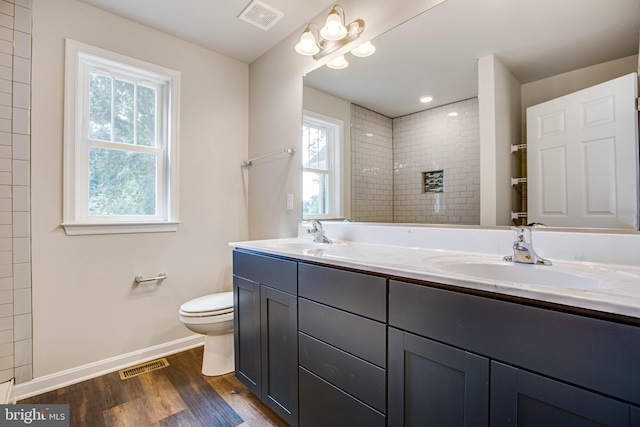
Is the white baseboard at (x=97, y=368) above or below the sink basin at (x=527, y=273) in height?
below

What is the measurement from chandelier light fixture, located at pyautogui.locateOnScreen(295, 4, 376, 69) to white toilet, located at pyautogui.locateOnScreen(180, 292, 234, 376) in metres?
1.74

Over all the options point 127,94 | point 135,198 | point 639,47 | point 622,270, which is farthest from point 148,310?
point 639,47

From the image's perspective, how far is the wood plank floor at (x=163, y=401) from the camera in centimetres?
150

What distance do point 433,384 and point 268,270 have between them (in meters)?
0.91

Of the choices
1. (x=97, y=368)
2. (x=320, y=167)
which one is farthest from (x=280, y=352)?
(x=97, y=368)

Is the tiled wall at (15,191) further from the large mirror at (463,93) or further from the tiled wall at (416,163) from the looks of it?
the tiled wall at (416,163)

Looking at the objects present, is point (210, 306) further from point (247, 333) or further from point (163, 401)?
point (163, 401)

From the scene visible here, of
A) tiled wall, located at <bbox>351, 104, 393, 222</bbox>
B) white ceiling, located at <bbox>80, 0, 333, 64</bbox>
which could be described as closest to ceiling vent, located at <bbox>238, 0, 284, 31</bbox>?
white ceiling, located at <bbox>80, 0, 333, 64</bbox>

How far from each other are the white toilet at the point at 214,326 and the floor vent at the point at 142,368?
360mm

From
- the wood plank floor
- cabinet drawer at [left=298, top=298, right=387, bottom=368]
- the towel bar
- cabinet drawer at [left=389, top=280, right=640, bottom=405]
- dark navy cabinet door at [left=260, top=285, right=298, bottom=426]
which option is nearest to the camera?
cabinet drawer at [left=389, top=280, right=640, bottom=405]

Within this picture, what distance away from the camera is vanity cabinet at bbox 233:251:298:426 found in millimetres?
1344

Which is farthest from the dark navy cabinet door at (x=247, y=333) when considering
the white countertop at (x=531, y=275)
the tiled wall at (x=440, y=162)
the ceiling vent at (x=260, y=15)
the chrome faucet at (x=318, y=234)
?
the ceiling vent at (x=260, y=15)

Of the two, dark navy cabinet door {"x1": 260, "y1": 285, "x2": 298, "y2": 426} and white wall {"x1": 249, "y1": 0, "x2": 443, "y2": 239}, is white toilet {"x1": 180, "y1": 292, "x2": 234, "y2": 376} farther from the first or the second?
white wall {"x1": 249, "y1": 0, "x2": 443, "y2": 239}

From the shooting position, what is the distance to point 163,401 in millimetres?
1661
